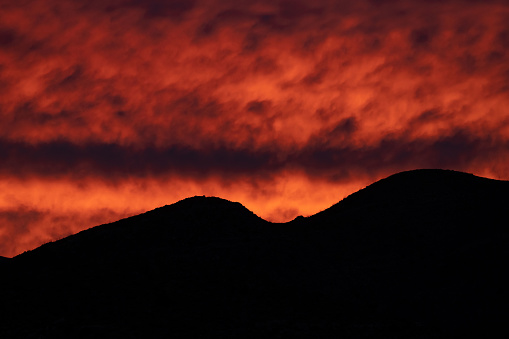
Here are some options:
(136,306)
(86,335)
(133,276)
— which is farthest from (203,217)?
(86,335)

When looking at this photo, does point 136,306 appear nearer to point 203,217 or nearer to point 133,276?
point 133,276

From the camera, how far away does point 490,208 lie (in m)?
63.2

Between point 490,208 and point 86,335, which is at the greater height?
point 490,208

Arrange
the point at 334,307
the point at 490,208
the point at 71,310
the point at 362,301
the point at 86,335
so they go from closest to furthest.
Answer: the point at 86,335 → the point at 71,310 → the point at 334,307 → the point at 362,301 → the point at 490,208

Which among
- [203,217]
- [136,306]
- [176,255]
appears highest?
[203,217]

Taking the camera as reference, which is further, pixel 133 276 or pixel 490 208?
pixel 490 208

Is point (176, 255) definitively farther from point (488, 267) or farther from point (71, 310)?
point (488, 267)

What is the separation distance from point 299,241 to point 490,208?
20.9 meters

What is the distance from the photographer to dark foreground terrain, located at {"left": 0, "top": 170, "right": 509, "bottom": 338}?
4081cm

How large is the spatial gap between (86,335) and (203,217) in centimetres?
2254

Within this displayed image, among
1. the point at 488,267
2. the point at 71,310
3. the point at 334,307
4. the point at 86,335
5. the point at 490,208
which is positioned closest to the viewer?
the point at 86,335

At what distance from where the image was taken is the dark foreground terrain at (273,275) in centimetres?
4081

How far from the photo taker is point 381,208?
2638 inches

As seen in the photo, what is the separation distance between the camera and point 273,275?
49531 mm
